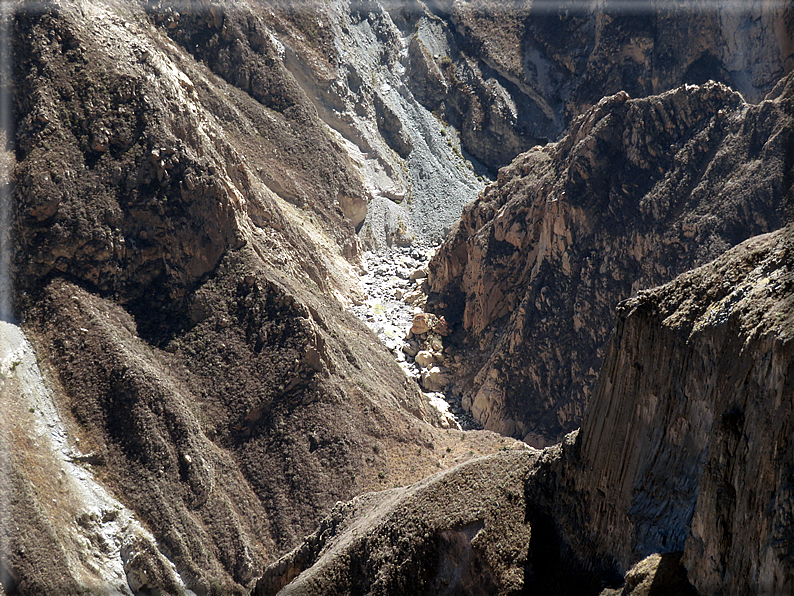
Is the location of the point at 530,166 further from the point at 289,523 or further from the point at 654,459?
the point at 654,459

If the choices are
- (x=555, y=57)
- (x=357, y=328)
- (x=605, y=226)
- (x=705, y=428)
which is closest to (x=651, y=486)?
(x=705, y=428)

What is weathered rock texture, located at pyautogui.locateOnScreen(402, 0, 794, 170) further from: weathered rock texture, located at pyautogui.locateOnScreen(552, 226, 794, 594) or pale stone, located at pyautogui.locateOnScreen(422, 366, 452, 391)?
weathered rock texture, located at pyautogui.locateOnScreen(552, 226, 794, 594)

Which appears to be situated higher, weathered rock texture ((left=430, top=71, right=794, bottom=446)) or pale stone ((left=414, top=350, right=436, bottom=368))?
weathered rock texture ((left=430, top=71, right=794, bottom=446))

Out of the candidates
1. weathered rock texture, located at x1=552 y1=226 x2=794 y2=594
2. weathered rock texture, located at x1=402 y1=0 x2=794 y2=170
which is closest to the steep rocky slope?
weathered rock texture, located at x1=552 y1=226 x2=794 y2=594

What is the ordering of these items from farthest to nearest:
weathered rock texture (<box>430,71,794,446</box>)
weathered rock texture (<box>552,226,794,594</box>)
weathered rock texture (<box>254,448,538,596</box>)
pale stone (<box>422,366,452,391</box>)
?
1. pale stone (<box>422,366,452,391</box>)
2. weathered rock texture (<box>430,71,794,446</box>)
3. weathered rock texture (<box>254,448,538,596</box>)
4. weathered rock texture (<box>552,226,794,594</box>)

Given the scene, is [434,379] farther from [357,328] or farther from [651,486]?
[651,486]

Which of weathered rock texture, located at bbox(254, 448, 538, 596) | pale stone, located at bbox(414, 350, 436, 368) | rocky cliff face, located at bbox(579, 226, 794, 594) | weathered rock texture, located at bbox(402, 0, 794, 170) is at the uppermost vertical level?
weathered rock texture, located at bbox(402, 0, 794, 170)

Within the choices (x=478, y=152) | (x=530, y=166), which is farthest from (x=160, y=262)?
(x=478, y=152)
